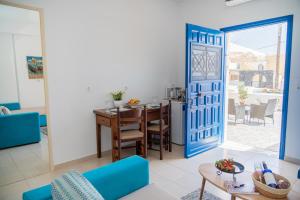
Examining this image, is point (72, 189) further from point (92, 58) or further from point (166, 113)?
point (166, 113)

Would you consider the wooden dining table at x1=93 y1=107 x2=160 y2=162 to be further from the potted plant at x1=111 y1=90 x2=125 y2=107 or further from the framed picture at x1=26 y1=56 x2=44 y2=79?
the framed picture at x1=26 y1=56 x2=44 y2=79

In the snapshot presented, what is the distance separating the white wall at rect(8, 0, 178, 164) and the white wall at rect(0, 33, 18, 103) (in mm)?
3937

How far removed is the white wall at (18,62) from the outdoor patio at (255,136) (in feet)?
18.3

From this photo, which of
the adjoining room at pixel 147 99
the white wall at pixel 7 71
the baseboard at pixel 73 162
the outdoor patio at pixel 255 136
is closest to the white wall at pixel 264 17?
the adjoining room at pixel 147 99

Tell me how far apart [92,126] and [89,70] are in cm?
90

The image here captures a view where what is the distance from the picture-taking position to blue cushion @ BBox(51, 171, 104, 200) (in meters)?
1.08

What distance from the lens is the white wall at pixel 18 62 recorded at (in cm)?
566

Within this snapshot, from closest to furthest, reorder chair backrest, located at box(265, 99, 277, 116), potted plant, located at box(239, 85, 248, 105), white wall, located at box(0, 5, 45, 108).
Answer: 1. chair backrest, located at box(265, 99, 277, 116)
2. white wall, located at box(0, 5, 45, 108)
3. potted plant, located at box(239, 85, 248, 105)

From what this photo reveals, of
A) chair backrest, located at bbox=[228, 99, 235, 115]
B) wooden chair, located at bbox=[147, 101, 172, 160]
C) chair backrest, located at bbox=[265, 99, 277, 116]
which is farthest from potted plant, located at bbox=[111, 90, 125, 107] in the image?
chair backrest, located at bbox=[265, 99, 277, 116]

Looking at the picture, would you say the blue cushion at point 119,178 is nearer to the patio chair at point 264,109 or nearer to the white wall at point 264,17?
the white wall at point 264,17

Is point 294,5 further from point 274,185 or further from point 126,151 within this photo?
point 126,151

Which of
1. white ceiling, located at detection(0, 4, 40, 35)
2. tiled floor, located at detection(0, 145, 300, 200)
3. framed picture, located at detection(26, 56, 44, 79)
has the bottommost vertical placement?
tiled floor, located at detection(0, 145, 300, 200)

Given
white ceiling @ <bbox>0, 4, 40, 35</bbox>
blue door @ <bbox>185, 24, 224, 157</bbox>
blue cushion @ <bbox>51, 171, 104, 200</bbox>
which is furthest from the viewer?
white ceiling @ <bbox>0, 4, 40, 35</bbox>

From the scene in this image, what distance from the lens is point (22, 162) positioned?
3.27m
